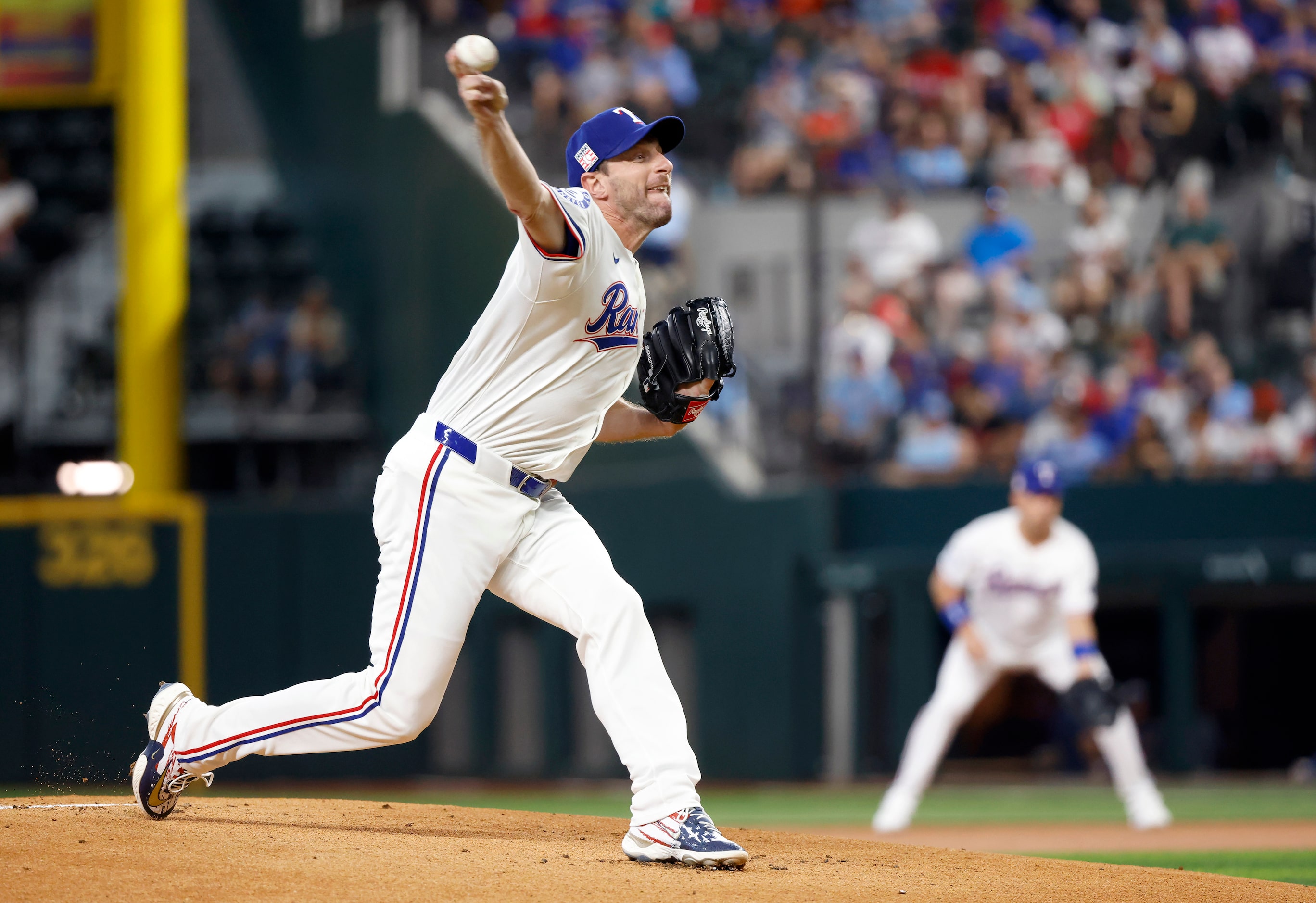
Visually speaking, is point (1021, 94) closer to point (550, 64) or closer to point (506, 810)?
point (550, 64)

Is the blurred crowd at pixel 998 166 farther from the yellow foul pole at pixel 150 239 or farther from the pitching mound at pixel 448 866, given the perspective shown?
the pitching mound at pixel 448 866

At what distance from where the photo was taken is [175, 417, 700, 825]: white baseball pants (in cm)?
423

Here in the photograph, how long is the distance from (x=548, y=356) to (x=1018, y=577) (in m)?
4.82

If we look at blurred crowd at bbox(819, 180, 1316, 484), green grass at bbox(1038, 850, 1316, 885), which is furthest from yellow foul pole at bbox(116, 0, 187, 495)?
green grass at bbox(1038, 850, 1316, 885)

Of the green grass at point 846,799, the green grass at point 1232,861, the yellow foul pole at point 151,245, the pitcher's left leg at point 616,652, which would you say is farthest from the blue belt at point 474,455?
the yellow foul pole at point 151,245

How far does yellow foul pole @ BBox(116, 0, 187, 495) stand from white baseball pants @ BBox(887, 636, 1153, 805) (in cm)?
579

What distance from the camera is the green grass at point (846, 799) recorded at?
29.4ft

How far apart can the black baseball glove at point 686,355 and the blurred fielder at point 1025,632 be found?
4.18 metres

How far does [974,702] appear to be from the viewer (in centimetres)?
846

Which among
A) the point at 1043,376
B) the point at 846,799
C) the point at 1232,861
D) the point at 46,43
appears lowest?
the point at 846,799

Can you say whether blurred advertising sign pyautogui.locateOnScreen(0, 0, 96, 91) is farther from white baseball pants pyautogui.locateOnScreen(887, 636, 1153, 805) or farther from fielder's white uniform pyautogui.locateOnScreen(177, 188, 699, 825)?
fielder's white uniform pyautogui.locateOnScreen(177, 188, 699, 825)

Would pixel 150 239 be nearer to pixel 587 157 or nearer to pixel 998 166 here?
pixel 998 166

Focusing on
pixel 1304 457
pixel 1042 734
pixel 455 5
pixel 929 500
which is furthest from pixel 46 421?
pixel 1304 457

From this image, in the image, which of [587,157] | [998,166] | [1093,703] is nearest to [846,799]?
[1093,703]
